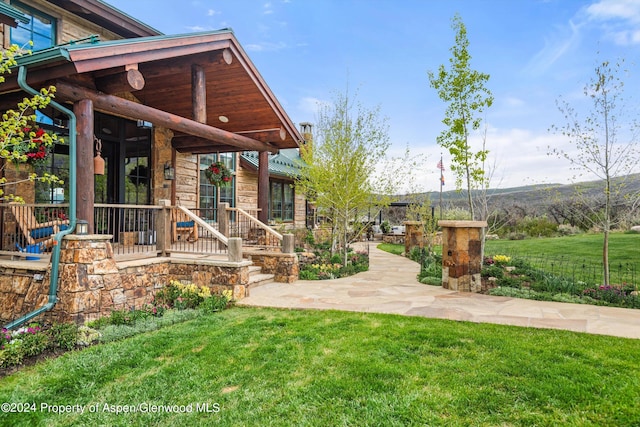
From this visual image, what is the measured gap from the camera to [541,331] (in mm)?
4238

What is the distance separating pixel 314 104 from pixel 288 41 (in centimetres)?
343

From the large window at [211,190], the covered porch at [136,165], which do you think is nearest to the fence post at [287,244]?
the covered porch at [136,165]

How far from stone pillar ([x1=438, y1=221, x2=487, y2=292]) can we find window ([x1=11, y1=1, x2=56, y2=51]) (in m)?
8.68

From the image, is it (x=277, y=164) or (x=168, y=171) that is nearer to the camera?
(x=168, y=171)

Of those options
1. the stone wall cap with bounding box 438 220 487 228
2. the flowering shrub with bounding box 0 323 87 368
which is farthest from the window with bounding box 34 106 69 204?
the stone wall cap with bounding box 438 220 487 228

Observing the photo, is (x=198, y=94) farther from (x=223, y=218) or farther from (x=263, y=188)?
(x=263, y=188)

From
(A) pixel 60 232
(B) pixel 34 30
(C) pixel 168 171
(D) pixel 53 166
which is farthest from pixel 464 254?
(B) pixel 34 30

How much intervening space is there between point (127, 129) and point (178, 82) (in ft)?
6.47

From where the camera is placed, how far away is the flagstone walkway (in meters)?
4.61

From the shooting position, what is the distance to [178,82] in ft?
26.6

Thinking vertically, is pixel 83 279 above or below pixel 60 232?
below

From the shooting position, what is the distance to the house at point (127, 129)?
→ 16.8ft

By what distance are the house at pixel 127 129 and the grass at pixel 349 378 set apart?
2.05 meters

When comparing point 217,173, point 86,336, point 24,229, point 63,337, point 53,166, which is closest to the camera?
point 63,337
